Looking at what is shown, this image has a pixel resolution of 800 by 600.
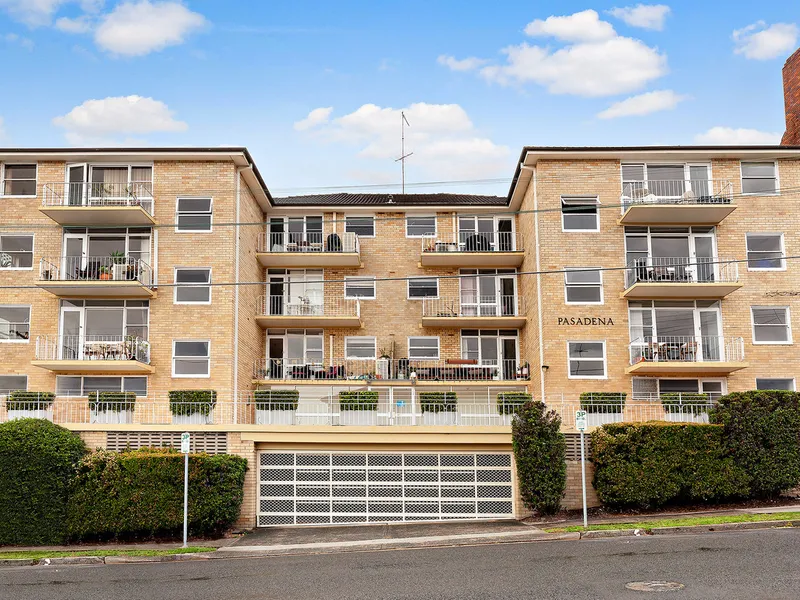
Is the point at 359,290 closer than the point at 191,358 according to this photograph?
No

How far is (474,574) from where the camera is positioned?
1591 cm

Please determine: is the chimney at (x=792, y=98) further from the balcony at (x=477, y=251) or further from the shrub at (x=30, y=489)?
the shrub at (x=30, y=489)

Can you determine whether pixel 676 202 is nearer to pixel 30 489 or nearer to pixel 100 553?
pixel 100 553

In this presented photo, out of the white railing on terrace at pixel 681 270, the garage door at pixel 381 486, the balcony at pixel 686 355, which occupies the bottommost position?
the garage door at pixel 381 486

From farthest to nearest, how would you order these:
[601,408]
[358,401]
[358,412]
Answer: [601,408] → [358,401] → [358,412]

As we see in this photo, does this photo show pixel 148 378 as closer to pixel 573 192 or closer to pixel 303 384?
pixel 303 384

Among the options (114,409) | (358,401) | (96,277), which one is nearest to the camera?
(358,401)

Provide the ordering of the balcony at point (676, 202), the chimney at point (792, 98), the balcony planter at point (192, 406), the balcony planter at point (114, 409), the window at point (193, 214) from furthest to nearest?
the chimney at point (792, 98) < the window at point (193, 214) < the balcony at point (676, 202) < the balcony planter at point (114, 409) < the balcony planter at point (192, 406)

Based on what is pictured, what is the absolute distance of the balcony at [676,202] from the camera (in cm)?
2970

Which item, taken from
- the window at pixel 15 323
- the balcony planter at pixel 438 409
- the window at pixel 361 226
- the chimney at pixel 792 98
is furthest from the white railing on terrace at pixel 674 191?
the window at pixel 15 323

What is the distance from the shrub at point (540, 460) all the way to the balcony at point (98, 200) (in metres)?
14.6

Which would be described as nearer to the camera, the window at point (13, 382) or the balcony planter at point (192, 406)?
the balcony planter at point (192, 406)

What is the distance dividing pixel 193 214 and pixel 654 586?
69.8ft

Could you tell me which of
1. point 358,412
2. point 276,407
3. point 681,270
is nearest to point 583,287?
point 681,270
